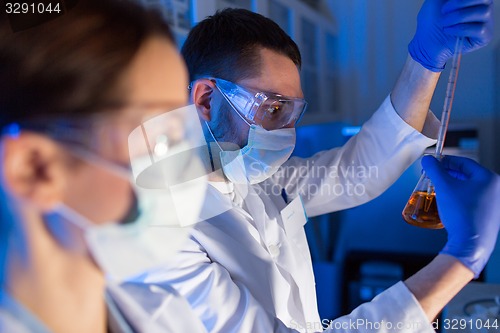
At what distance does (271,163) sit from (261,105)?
146mm

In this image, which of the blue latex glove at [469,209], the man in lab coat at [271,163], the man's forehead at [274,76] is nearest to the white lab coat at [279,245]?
the man in lab coat at [271,163]

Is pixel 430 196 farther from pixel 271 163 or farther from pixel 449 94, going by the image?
pixel 271 163

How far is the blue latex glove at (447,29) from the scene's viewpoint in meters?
0.83

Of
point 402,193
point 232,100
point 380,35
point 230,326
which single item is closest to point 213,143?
point 232,100

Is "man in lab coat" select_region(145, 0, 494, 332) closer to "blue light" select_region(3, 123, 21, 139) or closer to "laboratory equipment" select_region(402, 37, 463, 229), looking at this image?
"laboratory equipment" select_region(402, 37, 463, 229)

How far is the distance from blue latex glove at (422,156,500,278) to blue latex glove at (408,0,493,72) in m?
0.27

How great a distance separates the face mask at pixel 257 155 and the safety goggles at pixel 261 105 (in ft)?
0.07

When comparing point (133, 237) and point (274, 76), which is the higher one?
point (274, 76)

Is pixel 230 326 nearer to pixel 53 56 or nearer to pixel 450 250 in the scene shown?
pixel 450 250

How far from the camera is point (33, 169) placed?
0.42 metres

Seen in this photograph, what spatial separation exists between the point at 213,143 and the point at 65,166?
0.47 meters

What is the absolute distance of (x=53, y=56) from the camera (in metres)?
0.43

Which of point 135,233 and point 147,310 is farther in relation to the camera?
point 147,310

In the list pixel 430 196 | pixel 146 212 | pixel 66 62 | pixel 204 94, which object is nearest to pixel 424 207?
pixel 430 196
